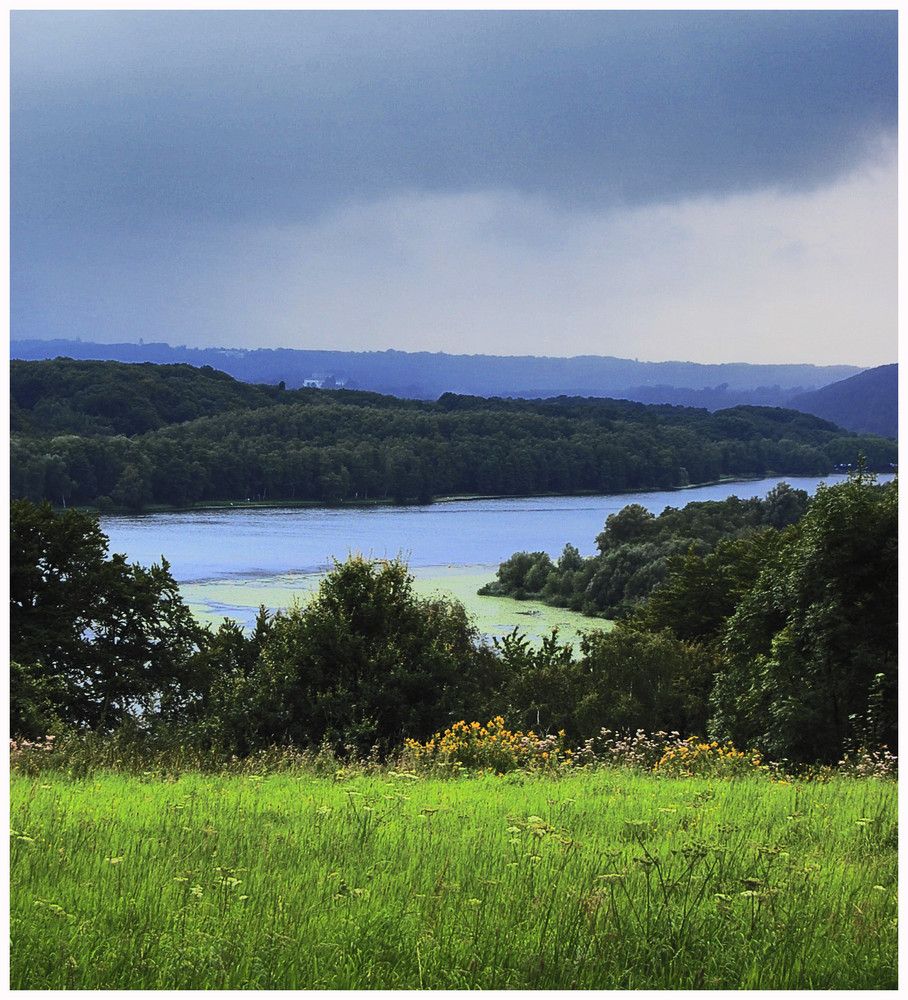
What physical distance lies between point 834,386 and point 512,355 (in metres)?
19.0

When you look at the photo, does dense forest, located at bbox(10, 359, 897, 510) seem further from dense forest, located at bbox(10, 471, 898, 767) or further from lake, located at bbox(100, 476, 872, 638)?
dense forest, located at bbox(10, 471, 898, 767)

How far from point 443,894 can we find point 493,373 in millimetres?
40983

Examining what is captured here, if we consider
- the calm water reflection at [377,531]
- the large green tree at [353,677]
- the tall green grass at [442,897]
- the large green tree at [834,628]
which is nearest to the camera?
the tall green grass at [442,897]

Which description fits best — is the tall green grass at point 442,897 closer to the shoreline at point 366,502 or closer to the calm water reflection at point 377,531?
the calm water reflection at point 377,531

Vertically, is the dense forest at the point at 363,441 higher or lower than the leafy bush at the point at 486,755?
higher

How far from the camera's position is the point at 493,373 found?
43.2 m

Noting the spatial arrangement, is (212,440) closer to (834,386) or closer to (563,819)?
(834,386)

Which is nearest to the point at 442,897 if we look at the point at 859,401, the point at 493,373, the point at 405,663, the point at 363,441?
the point at 405,663

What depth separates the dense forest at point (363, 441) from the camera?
3506 centimetres

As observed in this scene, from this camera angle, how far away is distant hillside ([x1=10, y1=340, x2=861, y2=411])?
39750mm

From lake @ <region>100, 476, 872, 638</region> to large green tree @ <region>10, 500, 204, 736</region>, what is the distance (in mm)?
13352

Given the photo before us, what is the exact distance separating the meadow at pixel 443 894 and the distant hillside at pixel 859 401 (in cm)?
1409

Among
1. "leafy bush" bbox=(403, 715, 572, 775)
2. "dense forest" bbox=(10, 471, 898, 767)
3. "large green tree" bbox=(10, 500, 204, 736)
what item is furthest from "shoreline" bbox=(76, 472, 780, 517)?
"leafy bush" bbox=(403, 715, 572, 775)

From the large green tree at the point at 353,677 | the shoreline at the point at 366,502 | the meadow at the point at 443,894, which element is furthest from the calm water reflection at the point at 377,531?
the meadow at the point at 443,894
